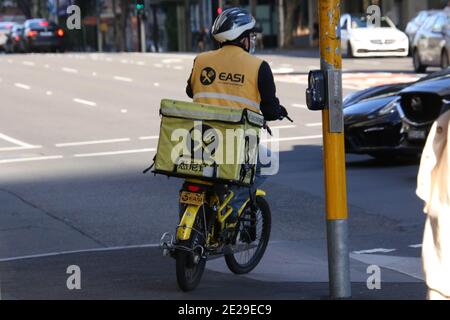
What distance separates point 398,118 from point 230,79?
6.59 meters

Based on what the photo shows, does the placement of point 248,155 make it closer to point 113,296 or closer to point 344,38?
point 113,296

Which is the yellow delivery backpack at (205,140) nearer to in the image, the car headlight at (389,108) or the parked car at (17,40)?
the car headlight at (389,108)

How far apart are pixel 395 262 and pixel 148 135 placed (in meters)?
11.9

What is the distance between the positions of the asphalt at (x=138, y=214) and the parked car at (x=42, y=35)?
138 feet

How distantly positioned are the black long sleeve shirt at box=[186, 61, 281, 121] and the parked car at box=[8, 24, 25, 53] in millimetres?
63272

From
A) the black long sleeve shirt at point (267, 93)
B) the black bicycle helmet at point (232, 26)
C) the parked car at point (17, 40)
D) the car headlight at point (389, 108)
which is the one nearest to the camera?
the black long sleeve shirt at point (267, 93)

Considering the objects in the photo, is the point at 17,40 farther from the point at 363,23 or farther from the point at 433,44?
the point at 433,44

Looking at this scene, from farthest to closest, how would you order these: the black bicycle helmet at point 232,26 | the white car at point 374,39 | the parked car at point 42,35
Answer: the parked car at point 42,35
the white car at point 374,39
the black bicycle helmet at point 232,26

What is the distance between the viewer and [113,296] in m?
8.52

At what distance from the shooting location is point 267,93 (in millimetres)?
8953

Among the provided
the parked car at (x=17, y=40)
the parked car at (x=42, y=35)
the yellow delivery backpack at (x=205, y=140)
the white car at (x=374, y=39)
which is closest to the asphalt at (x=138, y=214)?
the yellow delivery backpack at (x=205, y=140)

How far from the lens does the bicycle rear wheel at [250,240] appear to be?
30.9ft
